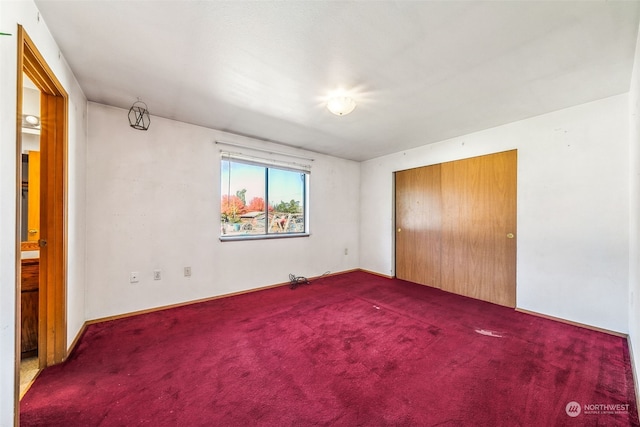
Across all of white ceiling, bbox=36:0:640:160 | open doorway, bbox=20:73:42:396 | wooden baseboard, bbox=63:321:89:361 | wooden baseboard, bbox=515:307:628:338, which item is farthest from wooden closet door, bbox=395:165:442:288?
open doorway, bbox=20:73:42:396

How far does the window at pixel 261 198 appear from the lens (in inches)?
140

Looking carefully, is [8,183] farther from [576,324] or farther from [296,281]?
[576,324]

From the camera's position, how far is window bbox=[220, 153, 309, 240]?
11.7ft

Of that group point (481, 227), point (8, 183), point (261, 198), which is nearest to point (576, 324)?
point (481, 227)

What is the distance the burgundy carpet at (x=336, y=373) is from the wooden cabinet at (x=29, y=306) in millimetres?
338

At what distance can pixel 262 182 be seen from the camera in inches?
154

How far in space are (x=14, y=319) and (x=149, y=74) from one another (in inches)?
74.4

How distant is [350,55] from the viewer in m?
1.79

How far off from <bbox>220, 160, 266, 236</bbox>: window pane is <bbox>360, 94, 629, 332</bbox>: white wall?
329 cm

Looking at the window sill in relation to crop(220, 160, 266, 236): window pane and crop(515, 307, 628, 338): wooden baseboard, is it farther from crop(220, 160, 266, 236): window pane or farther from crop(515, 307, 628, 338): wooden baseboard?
crop(515, 307, 628, 338): wooden baseboard

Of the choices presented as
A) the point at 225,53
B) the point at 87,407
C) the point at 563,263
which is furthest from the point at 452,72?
the point at 87,407

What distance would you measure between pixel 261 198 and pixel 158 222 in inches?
56.3

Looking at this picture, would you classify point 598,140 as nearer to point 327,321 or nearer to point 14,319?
point 327,321

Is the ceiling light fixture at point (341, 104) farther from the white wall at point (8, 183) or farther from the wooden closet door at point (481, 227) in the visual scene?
the wooden closet door at point (481, 227)
